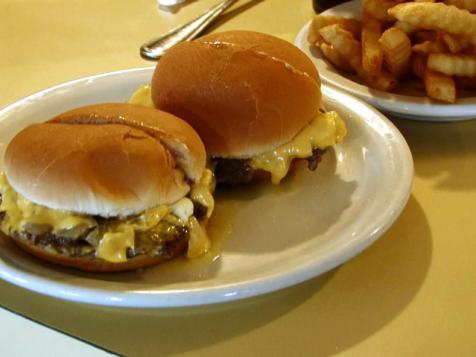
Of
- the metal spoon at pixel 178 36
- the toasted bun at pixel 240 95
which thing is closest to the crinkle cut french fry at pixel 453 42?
the toasted bun at pixel 240 95

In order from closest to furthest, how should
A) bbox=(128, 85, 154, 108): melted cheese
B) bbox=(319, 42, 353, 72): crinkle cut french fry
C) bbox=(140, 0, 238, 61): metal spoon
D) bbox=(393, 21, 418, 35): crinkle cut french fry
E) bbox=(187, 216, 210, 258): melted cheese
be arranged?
bbox=(187, 216, 210, 258): melted cheese, bbox=(128, 85, 154, 108): melted cheese, bbox=(393, 21, 418, 35): crinkle cut french fry, bbox=(319, 42, 353, 72): crinkle cut french fry, bbox=(140, 0, 238, 61): metal spoon

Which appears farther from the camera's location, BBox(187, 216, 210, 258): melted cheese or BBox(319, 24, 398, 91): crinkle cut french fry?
BBox(319, 24, 398, 91): crinkle cut french fry

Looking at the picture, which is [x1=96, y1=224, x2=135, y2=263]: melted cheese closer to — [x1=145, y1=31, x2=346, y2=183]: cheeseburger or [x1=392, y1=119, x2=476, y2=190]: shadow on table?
[x1=145, y1=31, x2=346, y2=183]: cheeseburger

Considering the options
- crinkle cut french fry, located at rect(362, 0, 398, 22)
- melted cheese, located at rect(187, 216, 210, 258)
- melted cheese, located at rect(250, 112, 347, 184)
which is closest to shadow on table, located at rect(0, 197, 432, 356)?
melted cheese, located at rect(187, 216, 210, 258)

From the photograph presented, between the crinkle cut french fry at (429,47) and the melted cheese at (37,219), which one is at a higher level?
the melted cheese at (37,219)

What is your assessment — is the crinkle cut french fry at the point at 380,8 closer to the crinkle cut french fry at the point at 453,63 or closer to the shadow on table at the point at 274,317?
the crinkle cut french fry at the point at 453,63

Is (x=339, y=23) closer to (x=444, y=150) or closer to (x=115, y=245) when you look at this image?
(x=444, y=150)

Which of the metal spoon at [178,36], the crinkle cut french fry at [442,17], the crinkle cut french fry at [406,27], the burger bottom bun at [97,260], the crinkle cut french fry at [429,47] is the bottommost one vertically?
the metal spoon at [178,36]
